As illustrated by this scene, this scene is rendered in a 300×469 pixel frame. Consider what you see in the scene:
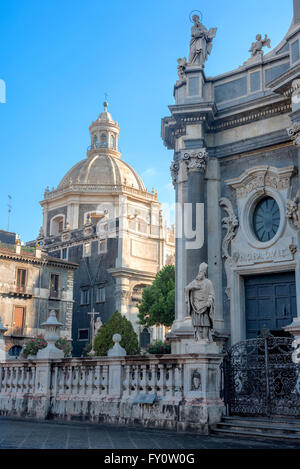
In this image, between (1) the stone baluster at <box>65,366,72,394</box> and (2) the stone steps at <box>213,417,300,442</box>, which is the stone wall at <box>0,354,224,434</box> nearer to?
(1) the stone baluster at <box>65,366,72,394</box>

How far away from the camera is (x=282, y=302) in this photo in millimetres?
17047

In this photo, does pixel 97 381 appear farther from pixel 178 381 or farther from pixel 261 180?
pixel 261 180

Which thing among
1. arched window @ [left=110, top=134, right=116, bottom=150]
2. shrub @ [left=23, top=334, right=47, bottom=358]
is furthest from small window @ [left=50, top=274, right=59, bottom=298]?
arched window @ [left=110, top=134, right=116, bottom=150]

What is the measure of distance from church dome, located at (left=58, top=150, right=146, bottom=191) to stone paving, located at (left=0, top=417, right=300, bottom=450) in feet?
160

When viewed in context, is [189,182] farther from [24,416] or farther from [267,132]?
[24,416]

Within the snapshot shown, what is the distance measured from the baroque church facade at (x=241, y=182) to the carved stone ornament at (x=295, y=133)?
0.04 metres

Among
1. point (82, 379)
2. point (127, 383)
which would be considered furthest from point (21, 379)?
point (127, 383)

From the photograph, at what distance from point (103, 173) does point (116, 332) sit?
3177 cm

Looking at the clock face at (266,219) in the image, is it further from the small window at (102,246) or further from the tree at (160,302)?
the small window at (102,246)

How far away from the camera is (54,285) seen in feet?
152

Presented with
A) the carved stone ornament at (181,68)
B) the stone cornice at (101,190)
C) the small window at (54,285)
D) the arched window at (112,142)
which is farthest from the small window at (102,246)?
the carved stone ornament at (181,68)

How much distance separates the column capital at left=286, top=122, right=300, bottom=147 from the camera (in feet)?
51.4
